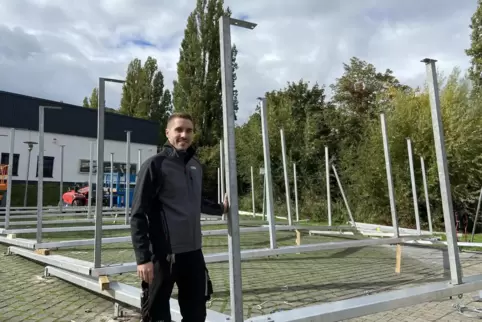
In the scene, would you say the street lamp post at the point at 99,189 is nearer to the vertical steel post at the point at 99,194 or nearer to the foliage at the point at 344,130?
the vertical steel post at the point at 99,194

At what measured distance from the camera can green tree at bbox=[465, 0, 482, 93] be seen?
17942 millimetres

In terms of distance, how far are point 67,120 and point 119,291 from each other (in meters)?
24.0

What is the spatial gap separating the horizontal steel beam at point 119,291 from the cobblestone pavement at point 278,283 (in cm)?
13

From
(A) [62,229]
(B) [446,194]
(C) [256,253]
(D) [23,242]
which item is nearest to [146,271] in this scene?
(B) [446,194]

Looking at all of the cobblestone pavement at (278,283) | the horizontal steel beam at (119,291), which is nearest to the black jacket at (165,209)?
the horizontal steel beam at (119,291)

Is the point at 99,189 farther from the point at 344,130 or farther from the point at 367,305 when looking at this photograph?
the point at 344,130

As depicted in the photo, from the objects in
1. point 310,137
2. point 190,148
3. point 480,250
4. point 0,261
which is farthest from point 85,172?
point 190,148

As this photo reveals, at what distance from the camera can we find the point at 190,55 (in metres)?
28.5

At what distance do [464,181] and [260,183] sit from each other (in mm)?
8317

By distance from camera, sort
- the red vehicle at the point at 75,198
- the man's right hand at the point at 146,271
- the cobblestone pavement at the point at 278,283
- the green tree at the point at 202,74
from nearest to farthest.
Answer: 1. the man's right hand at the point at 146,271
2. the cobblestone pavement at the point at 278,283
3. the red vehicle at the point at 75,198
4. the green tree at the point at 202,74

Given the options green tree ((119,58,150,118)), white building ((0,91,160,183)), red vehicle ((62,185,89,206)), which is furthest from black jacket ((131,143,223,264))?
green tree ((119,58,150,118))

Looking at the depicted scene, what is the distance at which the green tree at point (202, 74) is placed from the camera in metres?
27.5

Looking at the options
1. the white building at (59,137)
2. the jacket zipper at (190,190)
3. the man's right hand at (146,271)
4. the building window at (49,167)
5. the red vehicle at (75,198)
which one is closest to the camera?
the man's right hand at (146,271)

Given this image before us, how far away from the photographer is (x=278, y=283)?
4.49 m
